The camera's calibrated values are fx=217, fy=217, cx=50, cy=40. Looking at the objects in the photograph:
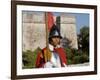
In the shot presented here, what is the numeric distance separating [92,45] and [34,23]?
1.88ft

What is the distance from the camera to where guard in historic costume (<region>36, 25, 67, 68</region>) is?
5.96ft

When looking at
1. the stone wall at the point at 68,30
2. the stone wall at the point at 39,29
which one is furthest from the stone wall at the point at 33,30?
the stone wall at the point at 68,30

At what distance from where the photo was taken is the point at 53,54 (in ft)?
6.07

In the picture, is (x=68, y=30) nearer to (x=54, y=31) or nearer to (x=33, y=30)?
(x=54, y=31)

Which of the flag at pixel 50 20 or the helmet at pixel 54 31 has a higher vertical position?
the flag at pixel 50 20

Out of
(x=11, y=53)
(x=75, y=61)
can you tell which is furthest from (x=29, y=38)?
(x=75, y=61)

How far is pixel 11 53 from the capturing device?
171 cm

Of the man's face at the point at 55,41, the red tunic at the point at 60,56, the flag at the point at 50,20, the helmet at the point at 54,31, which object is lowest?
the red tunic at the point at 60,56

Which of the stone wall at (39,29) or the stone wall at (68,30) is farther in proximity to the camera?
the stone wall at (68,30)

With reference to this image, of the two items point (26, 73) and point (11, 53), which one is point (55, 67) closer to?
point (26, 73)

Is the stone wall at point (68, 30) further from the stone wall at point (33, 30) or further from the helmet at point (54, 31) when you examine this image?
the stone wall at point (33, 30)

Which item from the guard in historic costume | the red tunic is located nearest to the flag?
the guard in historic costume

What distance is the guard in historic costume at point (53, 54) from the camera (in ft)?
5.96

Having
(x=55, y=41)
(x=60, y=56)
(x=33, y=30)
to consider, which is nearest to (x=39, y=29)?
(x=33, y=30)
